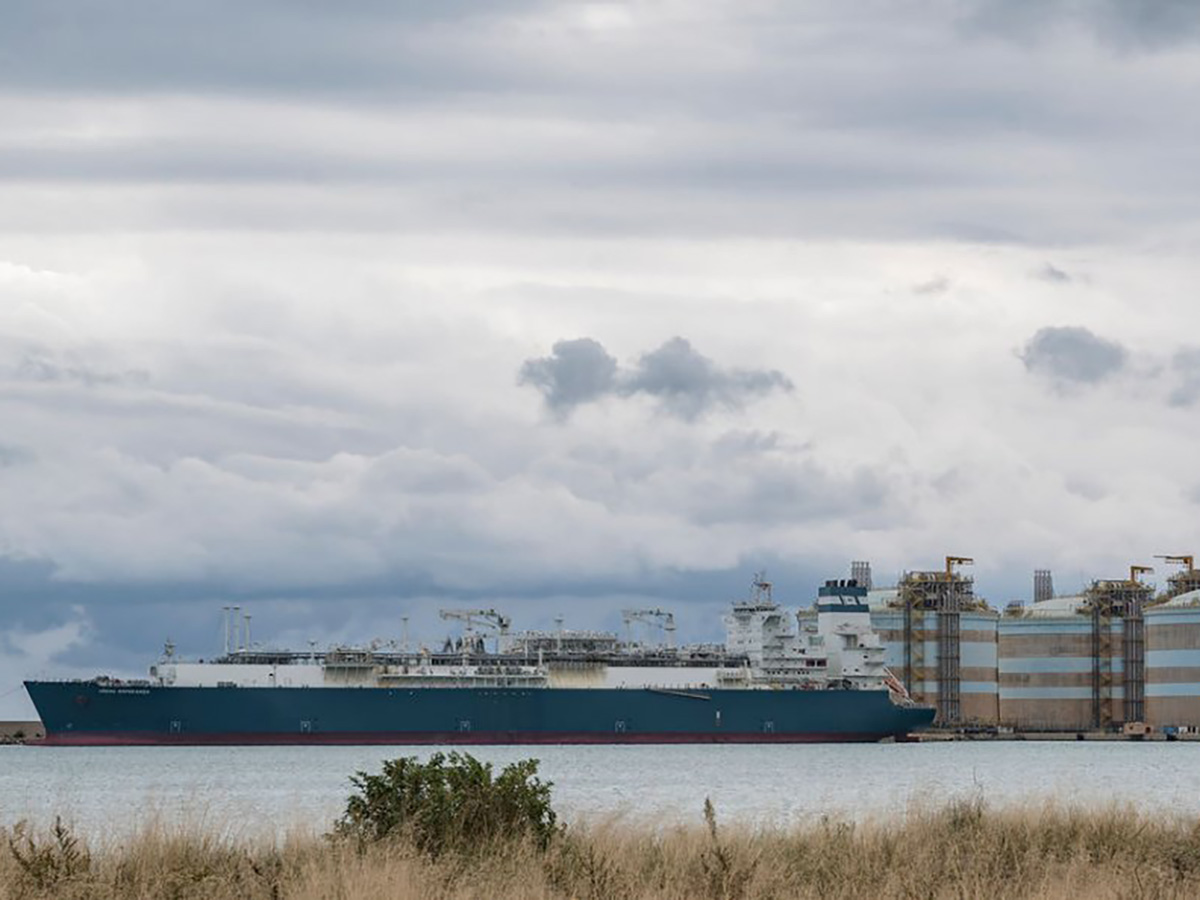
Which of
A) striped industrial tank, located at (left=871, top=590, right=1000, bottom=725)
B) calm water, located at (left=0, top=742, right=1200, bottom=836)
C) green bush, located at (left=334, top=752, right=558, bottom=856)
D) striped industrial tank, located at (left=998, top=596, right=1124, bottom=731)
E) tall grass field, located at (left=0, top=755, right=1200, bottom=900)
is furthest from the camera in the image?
striped industrial tank, located at (left=998, top=596, right=1124, bottom=731)

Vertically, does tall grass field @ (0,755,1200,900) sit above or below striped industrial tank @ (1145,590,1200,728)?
below

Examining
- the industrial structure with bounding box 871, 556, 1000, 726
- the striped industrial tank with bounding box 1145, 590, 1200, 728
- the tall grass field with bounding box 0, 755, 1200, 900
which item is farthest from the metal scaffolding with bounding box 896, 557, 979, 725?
the tall grass field with bounding box 0, 755, 1200, 900

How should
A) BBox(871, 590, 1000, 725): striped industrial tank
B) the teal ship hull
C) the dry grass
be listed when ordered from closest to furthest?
the dry grass → the teal ship hull → BBox(871, 590, 1000, 725): striped industrial tank

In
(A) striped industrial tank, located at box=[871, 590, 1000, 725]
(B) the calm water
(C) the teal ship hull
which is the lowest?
(B) the calm water

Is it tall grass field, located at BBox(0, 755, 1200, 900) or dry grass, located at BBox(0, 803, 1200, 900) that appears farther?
tall grass field, located at BBox(0, 755, 1200, 900)

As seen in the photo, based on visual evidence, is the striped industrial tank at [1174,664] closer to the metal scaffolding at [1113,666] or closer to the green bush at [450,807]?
the metal scaffolding at [1113,666]

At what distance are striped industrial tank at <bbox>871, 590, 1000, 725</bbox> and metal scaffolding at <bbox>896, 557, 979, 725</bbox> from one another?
0.22 feet

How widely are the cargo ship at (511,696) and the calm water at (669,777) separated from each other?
5.96 ft

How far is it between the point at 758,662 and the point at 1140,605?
32506mm

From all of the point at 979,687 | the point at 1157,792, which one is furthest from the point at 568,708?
the point at 1157,792

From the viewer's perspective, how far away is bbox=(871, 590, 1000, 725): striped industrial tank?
141125mm

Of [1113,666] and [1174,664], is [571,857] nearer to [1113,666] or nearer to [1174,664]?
[1174,664]

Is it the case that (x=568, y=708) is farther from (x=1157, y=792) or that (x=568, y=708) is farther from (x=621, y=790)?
(x=1157, y=792)

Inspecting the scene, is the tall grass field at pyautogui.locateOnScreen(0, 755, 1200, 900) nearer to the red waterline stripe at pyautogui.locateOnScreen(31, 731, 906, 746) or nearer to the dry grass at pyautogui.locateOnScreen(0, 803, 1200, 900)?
the dry grass at pyautogui.locateOnScreen(0, 803, 1200, 900)
